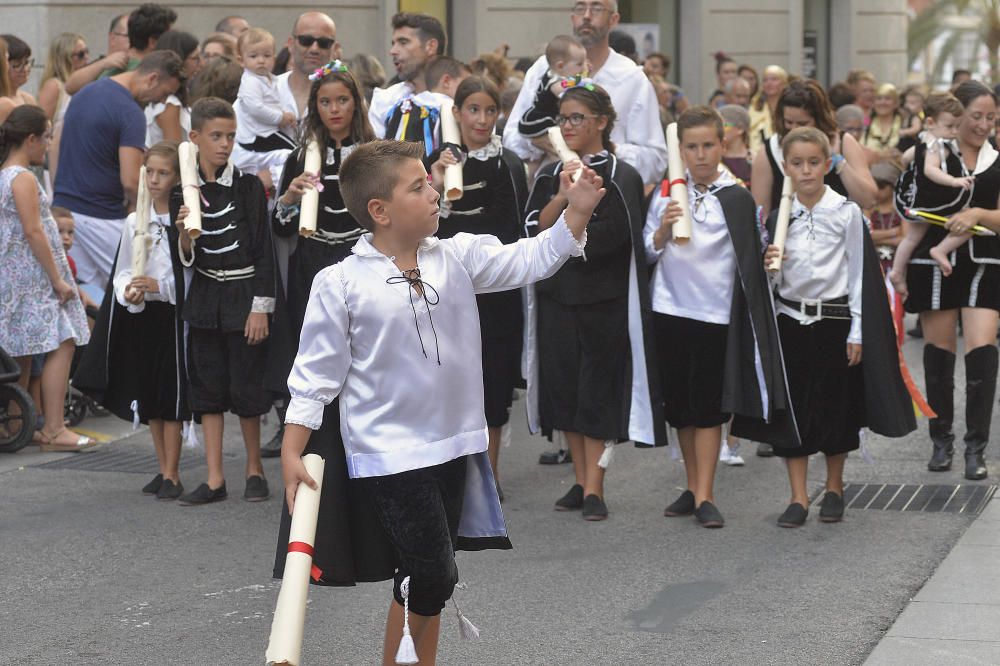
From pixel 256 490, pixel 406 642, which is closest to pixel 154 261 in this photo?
pixel 256 490

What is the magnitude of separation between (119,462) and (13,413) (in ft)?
2.07

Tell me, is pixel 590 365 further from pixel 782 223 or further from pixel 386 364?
pixel 386 364

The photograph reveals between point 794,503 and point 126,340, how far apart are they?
10.8 ft

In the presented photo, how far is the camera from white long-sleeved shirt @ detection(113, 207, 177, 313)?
293 inches

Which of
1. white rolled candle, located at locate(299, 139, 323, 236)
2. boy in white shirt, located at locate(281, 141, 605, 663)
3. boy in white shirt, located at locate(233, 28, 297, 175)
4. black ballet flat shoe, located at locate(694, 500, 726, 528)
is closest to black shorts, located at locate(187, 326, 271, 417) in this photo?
white rolled candle, located at locate(299, 139, 323, 236)

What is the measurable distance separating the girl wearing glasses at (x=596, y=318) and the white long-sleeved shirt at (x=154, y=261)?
174 cm

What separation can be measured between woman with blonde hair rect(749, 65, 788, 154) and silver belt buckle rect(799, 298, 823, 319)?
270 inches

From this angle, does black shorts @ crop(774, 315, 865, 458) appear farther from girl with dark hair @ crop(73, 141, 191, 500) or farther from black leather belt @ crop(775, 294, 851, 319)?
girl with dark hair @ crop(73, 141, 191, 500)

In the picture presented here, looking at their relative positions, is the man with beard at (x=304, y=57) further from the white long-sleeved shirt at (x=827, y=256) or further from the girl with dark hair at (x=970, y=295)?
the girl with dark hair at (x=970, y=295)

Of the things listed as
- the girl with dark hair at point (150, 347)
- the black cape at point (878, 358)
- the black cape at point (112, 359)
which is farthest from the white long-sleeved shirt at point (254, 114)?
the black cape at point (878, 358)

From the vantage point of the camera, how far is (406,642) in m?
4.31

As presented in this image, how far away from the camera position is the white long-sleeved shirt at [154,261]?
7453 millimetres

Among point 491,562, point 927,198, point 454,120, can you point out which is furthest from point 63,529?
point 927,198

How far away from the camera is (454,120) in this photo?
7332 millimetres
